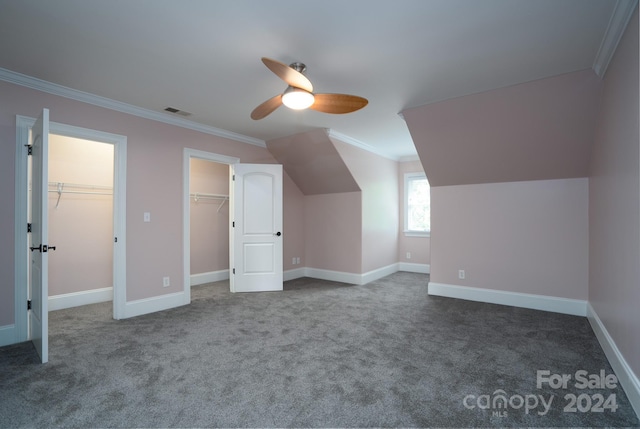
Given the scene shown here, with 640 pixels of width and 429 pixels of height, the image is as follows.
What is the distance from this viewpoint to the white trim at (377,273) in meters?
5.46

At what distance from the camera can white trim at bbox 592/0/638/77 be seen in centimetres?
189

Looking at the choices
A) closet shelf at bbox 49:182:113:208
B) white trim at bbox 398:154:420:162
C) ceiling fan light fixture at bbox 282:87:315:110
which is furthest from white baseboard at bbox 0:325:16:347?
white trim at bbox 398:154:420:162

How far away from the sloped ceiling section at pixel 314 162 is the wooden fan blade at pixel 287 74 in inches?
87.0

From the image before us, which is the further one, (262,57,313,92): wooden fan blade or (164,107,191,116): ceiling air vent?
(164,107,191,116): ceiling air vent

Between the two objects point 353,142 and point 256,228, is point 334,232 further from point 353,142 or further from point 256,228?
point 353,142

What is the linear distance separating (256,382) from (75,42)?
2852mm

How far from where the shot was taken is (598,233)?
3133mm

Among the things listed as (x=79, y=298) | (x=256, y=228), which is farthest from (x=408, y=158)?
(x=79, y=298)

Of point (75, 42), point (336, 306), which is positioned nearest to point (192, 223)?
point (336, 306)

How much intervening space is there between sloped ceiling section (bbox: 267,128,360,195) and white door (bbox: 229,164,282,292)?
429 mm

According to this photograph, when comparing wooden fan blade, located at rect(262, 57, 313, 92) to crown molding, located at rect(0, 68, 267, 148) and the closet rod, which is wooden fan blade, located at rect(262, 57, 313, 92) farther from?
the closet rod

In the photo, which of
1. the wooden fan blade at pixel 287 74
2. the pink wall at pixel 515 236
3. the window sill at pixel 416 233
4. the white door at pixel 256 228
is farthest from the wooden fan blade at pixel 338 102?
the window sill at pixel 416 233

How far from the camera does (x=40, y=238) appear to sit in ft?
8.32

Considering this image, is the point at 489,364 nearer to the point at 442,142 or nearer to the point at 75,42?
the point at 442,142
